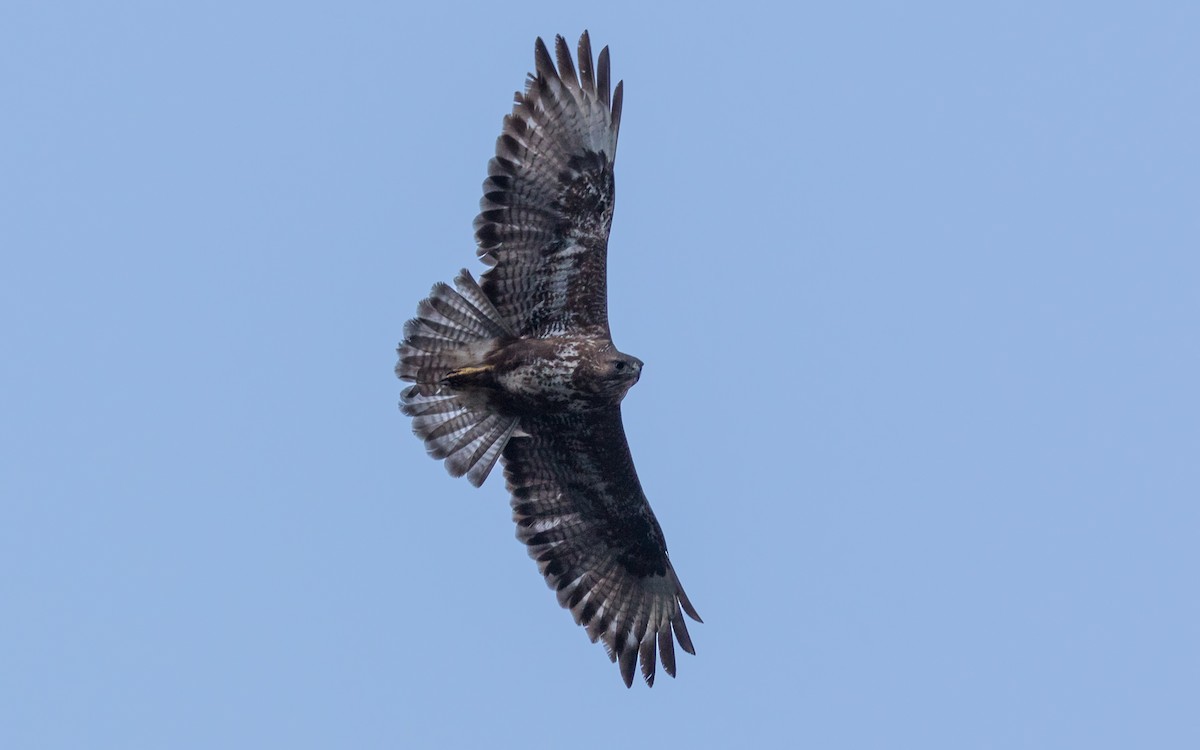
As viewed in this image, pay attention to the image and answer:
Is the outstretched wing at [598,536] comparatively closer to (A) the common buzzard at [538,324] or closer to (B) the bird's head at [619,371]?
(A) the common buzzard at [538,324]

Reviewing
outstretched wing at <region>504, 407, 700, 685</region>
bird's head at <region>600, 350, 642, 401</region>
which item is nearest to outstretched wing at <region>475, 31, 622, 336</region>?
bird's head at <region>600, 350, 642, 401</region>

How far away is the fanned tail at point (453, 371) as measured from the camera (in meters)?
15.1

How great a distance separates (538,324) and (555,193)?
1.00m

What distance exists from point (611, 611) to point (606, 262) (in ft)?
9.64

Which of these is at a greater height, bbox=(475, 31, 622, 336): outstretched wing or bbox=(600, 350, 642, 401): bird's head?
bbox=(475, 31, 622, 336): outstretched wing

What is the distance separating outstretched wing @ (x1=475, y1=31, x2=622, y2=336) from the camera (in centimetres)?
1498

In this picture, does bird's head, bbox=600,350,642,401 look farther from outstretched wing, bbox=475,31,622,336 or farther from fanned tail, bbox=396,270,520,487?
fanned tail, bbox=396,270,520,487

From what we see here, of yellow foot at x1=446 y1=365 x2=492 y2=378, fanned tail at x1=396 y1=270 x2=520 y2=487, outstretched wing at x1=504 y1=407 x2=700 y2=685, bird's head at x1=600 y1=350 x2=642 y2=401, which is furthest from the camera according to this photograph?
outstretched wing at x1=504 y1=407 x2=700 y2=685

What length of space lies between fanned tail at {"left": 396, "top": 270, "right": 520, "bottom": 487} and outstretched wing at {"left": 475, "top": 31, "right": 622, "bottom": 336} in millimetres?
203

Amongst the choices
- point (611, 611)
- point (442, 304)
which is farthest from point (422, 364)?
point (611, 611)

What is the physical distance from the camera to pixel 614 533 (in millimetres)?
16328

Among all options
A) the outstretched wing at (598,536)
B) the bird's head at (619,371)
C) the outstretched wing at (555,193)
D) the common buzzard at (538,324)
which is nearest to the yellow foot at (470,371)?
the common buzzard at (538,324)

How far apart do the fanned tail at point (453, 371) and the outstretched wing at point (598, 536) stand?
359mm

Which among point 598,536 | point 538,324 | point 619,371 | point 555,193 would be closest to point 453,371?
point 538,324
